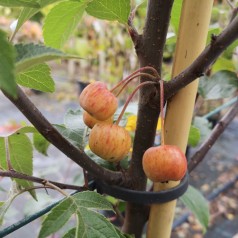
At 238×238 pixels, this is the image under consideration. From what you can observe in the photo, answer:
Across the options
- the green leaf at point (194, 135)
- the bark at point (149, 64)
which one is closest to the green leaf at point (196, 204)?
the green leaf at point (194, 135)

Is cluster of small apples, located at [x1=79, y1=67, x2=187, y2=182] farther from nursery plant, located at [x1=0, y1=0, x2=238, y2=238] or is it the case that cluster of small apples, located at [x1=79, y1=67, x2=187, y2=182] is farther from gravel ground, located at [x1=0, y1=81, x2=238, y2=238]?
gravel ground, located at [x1=0, y1=81, x2=238, y2=238]

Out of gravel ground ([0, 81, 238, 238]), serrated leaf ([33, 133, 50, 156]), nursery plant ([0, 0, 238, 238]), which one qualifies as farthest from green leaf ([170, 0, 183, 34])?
gravel ground ([0, 81, 238, 238])

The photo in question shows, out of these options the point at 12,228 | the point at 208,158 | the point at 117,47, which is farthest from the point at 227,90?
the point at 117,47

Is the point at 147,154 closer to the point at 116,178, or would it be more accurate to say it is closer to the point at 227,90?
the point at 116,178

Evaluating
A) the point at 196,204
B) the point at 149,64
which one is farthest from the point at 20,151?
the point at 196,204

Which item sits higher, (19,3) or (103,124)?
(19,3)

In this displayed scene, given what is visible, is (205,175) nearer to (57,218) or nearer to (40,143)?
(40,143)
